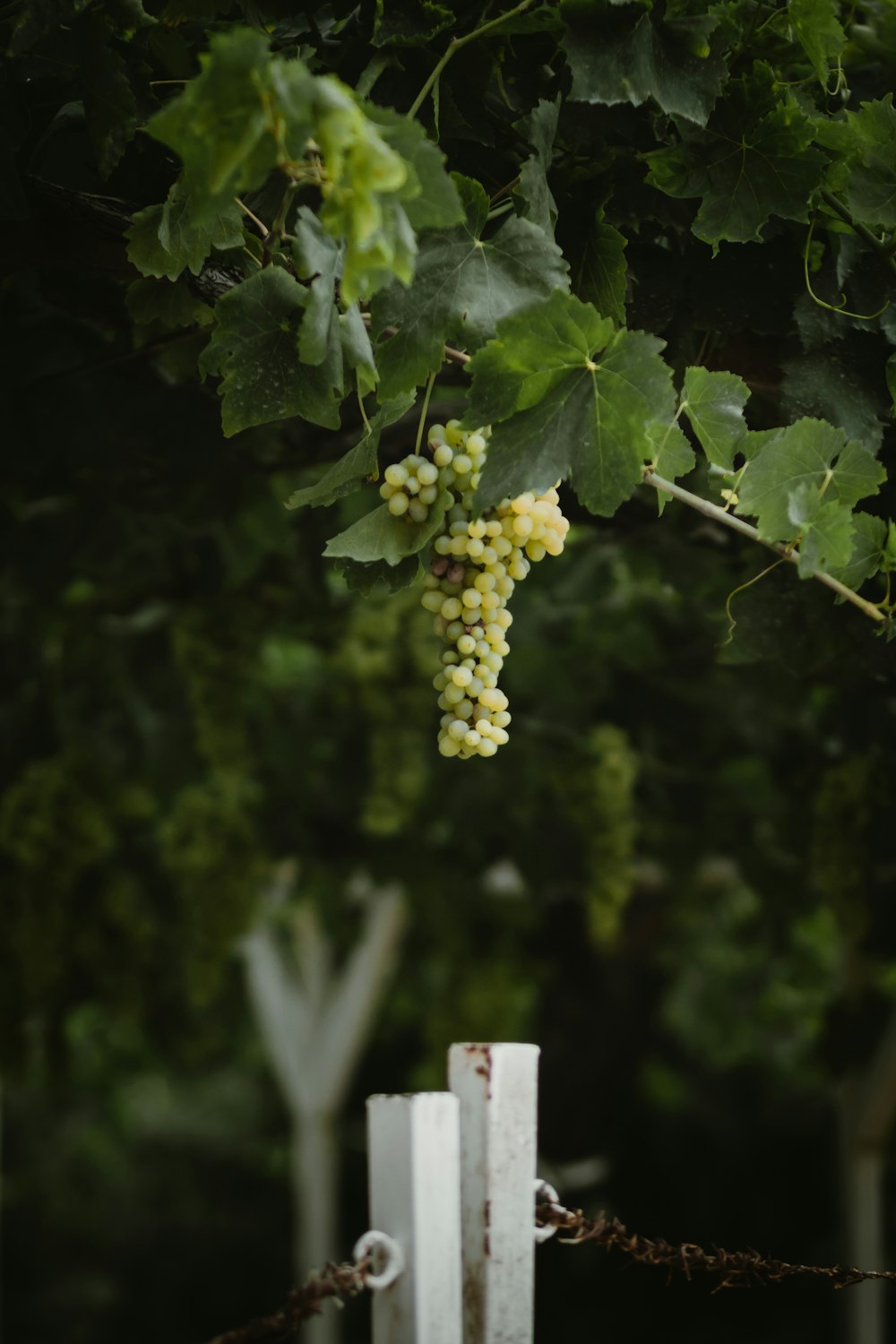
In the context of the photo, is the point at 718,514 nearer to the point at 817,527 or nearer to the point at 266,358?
the point at 817,527

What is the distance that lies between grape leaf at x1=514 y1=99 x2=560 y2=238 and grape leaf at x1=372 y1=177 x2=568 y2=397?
0.11 ft

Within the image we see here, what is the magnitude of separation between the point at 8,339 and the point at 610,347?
1.33 m

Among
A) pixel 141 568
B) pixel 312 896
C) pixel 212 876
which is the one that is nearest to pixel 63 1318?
pixel 312 896

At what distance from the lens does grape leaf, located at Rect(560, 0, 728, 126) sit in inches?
46.9

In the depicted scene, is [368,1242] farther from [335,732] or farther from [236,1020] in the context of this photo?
[236,1020]

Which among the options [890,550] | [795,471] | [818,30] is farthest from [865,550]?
[818,30]

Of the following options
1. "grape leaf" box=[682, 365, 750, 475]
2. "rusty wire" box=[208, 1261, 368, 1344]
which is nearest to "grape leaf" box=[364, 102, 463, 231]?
"grape leaf" box=[682, 365, 750, 475]

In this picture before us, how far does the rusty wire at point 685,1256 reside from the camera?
1.26 m

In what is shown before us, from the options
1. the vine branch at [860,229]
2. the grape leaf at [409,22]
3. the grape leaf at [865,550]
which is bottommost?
the grape leaf at [865,550]

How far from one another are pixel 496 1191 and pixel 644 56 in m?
1.02

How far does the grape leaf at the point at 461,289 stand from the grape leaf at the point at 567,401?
0.05 meters

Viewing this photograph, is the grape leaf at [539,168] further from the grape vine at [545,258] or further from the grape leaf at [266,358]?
the grape leaf at [266,358]

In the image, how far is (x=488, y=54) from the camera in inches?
49.7

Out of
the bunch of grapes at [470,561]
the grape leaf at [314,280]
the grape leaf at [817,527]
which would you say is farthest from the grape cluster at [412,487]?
the grape leaf at [817,527]
